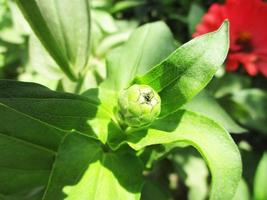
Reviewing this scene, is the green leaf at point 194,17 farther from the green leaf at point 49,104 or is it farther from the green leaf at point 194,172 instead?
the green leaf at point 49,104

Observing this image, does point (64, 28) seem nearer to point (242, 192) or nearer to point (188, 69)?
point (188, 69)

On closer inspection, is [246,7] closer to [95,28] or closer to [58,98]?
[95,28]

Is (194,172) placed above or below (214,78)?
below

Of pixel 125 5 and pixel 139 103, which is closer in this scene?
pixel 139 103

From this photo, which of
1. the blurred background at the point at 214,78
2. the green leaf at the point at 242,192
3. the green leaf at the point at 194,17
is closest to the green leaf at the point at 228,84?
the blurred background at the point at 214,78

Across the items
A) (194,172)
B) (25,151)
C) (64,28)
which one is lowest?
(194,172)

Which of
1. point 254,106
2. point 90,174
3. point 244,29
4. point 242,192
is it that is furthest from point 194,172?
point 90,174

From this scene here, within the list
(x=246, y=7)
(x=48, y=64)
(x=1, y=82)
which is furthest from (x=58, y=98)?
(x=246, y=7)
